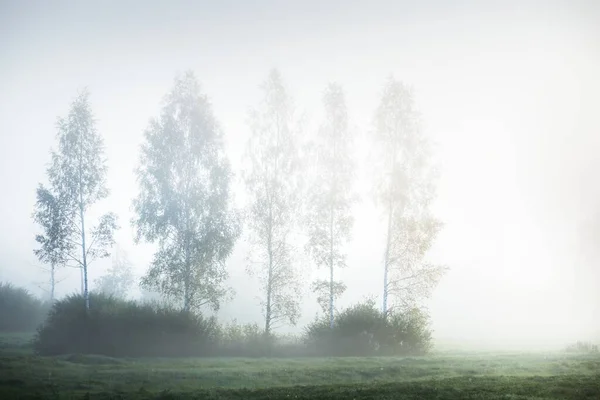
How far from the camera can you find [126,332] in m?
33.8

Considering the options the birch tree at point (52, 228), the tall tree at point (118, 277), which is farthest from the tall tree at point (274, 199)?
the tall tree at point (118, 277)

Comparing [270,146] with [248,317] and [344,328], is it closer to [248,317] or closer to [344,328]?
[344,328]

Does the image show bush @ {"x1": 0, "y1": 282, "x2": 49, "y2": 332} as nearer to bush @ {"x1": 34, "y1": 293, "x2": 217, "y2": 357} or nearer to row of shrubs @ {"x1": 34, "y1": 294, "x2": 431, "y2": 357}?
bush @ {"x1": 34, "y1": 293, "x2": 217, "y2": 357}

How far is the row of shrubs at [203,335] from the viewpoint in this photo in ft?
108

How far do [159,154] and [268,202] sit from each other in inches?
506

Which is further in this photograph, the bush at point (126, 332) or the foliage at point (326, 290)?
the foliage at point (326, 290)

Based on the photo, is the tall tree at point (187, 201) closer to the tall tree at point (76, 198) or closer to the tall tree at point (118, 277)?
the tall tree at point (76, 198)

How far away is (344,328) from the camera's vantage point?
34062mm

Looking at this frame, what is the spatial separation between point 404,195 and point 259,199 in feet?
46.9

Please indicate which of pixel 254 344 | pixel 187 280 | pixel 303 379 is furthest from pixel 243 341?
pixel 303 379

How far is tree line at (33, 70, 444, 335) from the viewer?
36750 millimetres

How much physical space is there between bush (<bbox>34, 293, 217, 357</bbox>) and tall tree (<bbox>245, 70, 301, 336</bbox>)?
6.37 m

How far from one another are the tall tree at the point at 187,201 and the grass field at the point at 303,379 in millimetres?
10327

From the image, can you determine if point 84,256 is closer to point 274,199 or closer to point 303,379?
point 274,199
